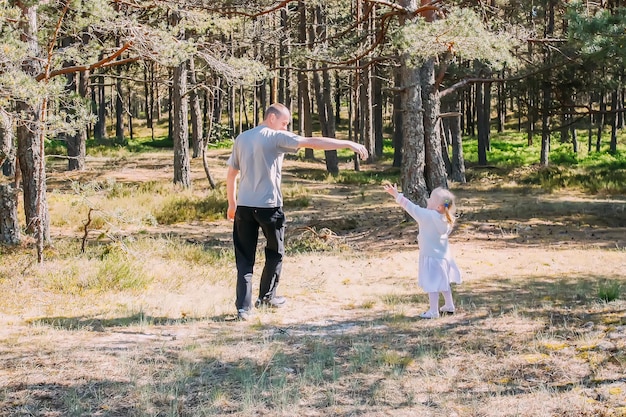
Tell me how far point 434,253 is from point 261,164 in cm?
191

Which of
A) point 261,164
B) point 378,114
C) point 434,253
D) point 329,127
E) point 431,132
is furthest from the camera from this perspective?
point 378,114

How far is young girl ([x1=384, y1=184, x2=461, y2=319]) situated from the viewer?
622cm

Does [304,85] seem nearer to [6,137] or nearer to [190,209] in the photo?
[190,209]

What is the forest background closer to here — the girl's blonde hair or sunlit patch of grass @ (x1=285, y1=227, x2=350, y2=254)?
sunlit patch of grass @ (x1=285, y1=227, x2=350, y2=254)

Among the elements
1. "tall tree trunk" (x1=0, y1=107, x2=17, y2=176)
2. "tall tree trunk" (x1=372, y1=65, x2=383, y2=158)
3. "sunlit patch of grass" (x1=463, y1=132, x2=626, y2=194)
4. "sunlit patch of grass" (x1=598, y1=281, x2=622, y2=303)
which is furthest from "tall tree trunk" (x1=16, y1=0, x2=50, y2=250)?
"tall tree trunk" (x1=372, y1=65, x2=383, y2=158)

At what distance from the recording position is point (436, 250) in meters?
6.33

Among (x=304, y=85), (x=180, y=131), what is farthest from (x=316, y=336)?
(x=304, y=85)

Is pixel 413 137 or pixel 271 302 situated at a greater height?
pixel 413 137

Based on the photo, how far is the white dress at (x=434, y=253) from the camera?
20.4 feet

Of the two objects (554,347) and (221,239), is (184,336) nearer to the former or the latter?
(554,347)

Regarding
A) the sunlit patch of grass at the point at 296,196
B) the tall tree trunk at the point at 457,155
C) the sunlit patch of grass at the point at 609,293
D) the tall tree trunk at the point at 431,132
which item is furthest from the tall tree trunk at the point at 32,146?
the tall tree trunk at the point at 457,155

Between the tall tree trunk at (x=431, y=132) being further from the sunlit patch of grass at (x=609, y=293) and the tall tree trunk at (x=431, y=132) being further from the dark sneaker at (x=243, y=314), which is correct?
the dark sneaker at (x=243, y=314)

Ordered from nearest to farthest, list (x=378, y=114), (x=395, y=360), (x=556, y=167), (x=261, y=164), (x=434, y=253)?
1. (x=395, y=360)
2. (x=261, y=164)
3. (x=434, y=253)
4. (x=556, y=167)
5. (x=378, y=114)

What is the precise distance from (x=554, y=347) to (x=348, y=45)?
454 inches
